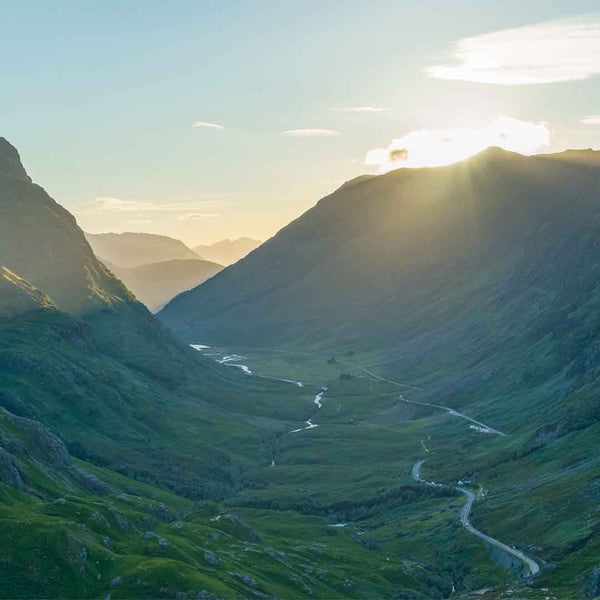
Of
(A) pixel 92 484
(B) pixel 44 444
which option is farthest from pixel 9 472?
(A) pixel 92 484

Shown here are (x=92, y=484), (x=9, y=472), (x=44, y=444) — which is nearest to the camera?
(x=9, y=472)

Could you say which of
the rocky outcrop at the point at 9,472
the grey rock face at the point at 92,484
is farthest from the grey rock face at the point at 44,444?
the rocky outcrop at the point at 9,472

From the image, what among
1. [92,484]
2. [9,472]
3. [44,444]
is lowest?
[92,484]

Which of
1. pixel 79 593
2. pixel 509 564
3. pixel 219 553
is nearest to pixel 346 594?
pixel 219 553

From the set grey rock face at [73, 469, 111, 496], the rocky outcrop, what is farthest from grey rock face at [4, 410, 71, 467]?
the rocky outcrop

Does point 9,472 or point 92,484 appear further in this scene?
point 92,484

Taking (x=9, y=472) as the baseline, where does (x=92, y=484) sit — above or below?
below

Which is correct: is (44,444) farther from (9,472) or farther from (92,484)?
(9,472)

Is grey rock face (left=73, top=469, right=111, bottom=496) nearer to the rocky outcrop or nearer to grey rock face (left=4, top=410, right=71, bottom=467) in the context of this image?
grey rock face (left=4, top=410, right=71, bottom=467)

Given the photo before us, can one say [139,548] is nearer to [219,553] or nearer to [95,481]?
[219,553]

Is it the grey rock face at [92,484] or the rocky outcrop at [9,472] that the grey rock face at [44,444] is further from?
the rocky outcrop at [9,472]

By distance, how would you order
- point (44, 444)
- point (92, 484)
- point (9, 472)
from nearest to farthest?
point (9, 472) < point (44, 444) < point (92, 484)
